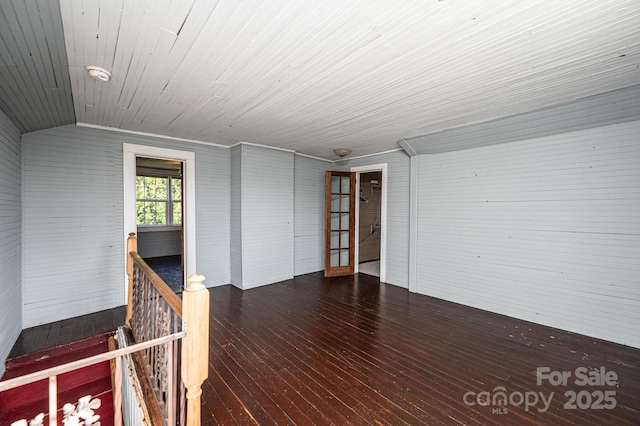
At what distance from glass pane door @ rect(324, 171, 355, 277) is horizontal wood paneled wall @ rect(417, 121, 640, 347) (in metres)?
1.73

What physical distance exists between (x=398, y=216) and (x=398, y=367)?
2.95 m

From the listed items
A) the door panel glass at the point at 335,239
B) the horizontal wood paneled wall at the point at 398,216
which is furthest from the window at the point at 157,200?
the horizontal wood paneled wall at the point at 398,216

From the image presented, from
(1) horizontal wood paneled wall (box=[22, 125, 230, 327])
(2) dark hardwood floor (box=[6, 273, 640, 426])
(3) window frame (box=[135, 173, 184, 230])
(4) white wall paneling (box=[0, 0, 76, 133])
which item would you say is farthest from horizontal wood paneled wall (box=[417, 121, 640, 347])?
(3) window frame (box=[135, 173, 184, 230])

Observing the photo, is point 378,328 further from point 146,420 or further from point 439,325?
point 146,420

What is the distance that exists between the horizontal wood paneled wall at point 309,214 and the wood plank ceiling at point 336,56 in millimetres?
2517

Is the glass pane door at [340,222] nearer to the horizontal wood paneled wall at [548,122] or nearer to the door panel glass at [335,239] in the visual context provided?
the door panel glass at [335,239]

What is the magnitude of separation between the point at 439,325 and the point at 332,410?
1975mm

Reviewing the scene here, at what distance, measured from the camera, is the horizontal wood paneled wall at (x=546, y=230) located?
2.89 m

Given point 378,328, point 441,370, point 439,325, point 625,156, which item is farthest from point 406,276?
point 625,156

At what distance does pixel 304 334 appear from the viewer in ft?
10.2

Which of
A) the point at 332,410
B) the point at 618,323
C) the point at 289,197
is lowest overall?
the point at 332,410

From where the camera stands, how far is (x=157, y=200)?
7086 millimetres

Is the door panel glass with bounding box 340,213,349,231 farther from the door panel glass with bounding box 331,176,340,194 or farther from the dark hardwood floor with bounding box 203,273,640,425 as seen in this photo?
the dark hardwood floor with bounding box 203,273,640,425

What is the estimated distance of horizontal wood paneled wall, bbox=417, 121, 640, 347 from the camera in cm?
289
